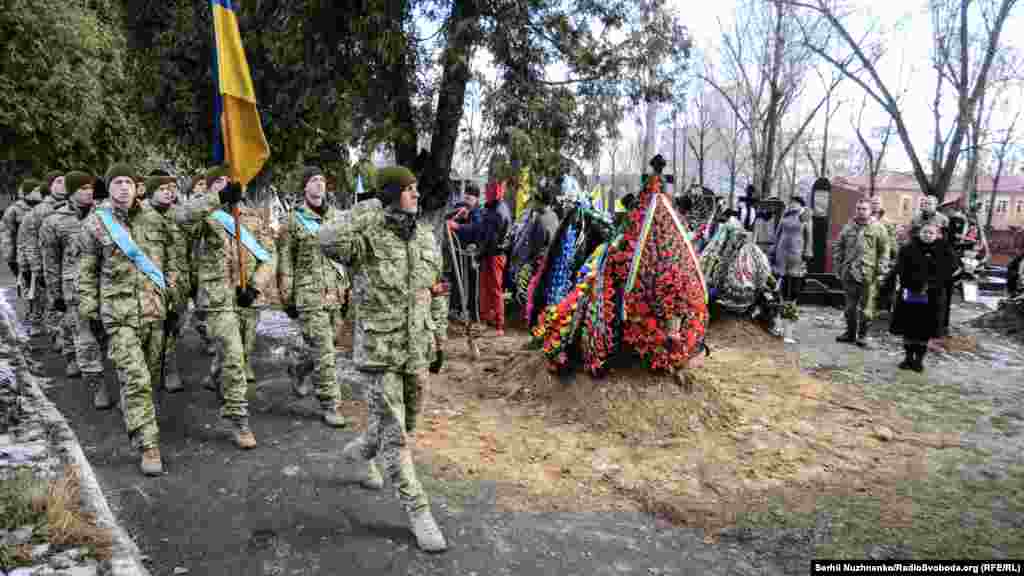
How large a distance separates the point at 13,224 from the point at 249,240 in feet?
18.5

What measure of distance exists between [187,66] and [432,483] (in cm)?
967

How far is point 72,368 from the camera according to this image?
722cm

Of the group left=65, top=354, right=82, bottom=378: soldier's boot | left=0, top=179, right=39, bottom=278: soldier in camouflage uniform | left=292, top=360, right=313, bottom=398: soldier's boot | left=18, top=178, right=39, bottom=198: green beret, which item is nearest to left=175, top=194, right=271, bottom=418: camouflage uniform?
left=292, top=360, right=313, bottom=398: soldier's boot

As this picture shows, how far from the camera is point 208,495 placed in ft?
14.1

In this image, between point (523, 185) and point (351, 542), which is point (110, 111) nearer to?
point (523, 185)

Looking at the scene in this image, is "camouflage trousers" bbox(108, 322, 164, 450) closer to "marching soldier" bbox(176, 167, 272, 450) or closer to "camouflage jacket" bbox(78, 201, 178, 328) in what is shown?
"camouflage jacket" bbox(78, 201, 178, 328)

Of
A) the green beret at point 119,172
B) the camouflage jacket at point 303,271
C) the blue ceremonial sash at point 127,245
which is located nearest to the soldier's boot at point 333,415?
the camouflage jacket at point 303,271

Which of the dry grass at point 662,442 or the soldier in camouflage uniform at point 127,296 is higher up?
the soldier in camouflage uniform at point 127,296

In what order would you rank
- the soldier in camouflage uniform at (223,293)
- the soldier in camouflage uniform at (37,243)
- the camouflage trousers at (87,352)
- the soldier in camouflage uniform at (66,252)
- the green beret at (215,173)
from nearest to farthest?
the soldier in camouflage uniform at (223,293)
the green beret at (215,173)
the camouflage trousers at (87,352)
the soldier in camouflage uniform at (66,252)
the soldier in camouflage uniform at (37,243)

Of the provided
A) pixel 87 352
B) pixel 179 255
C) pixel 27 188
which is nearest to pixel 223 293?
pixel 179 255

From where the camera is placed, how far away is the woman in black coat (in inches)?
328

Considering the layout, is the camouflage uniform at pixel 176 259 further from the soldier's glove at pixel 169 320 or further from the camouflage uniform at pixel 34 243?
the camouflage uniform at pixel 34 243

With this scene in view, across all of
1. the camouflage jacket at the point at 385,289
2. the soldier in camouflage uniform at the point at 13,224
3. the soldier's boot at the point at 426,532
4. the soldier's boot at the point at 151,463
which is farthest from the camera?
the soldier in camouflage uniform at the point at 13,224

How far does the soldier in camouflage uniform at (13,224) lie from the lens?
9.32 m
